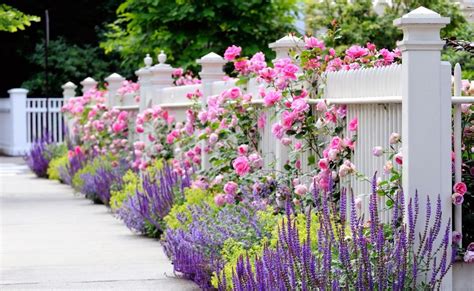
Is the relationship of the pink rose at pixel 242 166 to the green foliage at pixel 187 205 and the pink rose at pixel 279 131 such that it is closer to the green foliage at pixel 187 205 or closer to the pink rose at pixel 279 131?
the green foliage at pixel 187 205

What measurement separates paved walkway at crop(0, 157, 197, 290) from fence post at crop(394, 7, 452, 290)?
2615 mm

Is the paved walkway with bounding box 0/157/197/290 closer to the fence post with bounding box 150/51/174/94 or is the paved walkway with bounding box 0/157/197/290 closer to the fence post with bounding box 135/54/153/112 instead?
the fence post with bounding box 135/54/153/112

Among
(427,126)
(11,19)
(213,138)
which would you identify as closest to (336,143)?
(427,126)

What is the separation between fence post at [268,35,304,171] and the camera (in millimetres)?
9227

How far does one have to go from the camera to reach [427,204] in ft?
19.7

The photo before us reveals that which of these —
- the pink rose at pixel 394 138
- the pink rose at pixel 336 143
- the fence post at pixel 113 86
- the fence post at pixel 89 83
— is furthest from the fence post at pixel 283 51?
the fence post at pixel 89 83

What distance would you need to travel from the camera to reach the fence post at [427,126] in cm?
612

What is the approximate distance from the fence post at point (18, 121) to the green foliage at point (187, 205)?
67.7 ft

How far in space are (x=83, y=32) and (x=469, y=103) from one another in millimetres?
31367

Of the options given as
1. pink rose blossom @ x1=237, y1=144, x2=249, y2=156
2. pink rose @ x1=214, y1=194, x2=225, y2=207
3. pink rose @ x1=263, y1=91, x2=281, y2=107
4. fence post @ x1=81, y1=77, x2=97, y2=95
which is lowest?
pink rose @ x1=214, y1=194, x2=225, y2=207

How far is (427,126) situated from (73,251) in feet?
17.0

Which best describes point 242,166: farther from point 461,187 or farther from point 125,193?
point 125,193

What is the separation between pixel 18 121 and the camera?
103 feet

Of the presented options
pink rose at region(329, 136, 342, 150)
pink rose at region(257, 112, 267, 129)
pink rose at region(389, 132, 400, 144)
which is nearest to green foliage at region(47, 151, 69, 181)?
pink rose at region(257, 112, 267, 129)
